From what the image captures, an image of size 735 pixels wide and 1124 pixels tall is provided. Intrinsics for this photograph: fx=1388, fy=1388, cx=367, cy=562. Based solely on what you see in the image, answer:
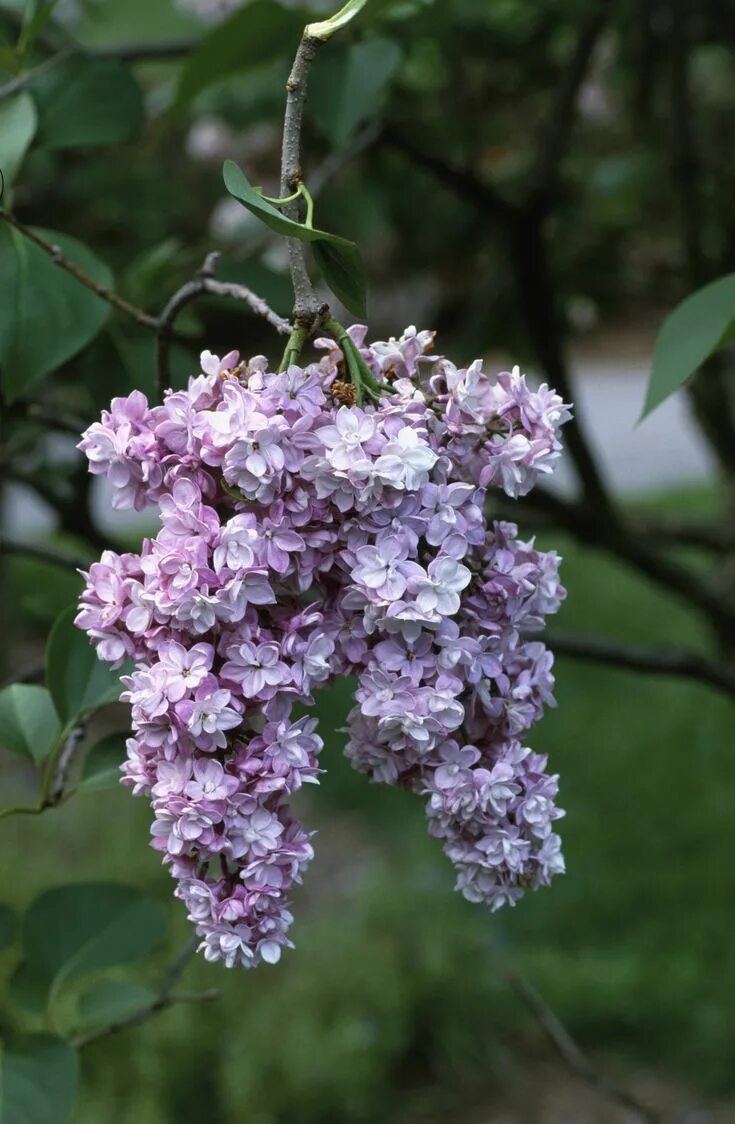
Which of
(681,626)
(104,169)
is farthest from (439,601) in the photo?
(681,626)

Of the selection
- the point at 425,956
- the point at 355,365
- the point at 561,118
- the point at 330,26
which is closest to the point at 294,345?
the point at 355,365

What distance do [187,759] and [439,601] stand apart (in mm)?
140

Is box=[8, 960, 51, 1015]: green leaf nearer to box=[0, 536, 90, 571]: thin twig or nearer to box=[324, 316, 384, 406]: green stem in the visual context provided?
box=[0, 536, 90, 571]: thin twig

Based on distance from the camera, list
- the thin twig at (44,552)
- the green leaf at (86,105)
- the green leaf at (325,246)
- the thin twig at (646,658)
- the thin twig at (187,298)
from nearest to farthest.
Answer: the green leaf at (325,246) → the thin twig at (187,298) → the green leaf at (86,105) → the thin twig at (44,552) → the thin twig at (646,658)

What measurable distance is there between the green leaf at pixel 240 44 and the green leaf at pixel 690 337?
0.45 meters

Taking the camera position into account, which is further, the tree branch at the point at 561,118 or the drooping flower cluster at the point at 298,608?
the tree branch at the point at 561,118

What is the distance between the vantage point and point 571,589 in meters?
5.88

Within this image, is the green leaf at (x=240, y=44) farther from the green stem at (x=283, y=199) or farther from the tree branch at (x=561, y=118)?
the tree branch at (x=561, y=118)

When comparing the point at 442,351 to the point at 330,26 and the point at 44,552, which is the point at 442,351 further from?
the point at 330,26

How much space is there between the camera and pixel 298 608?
0.68 metres

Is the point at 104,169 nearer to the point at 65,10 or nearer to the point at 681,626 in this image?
the point at 65,10

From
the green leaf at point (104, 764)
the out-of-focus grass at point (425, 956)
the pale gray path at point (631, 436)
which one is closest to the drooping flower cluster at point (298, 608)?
the green leaf at point (104, 764)

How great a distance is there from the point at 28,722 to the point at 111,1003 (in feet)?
0.92

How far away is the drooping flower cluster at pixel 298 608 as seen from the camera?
0.64 m
